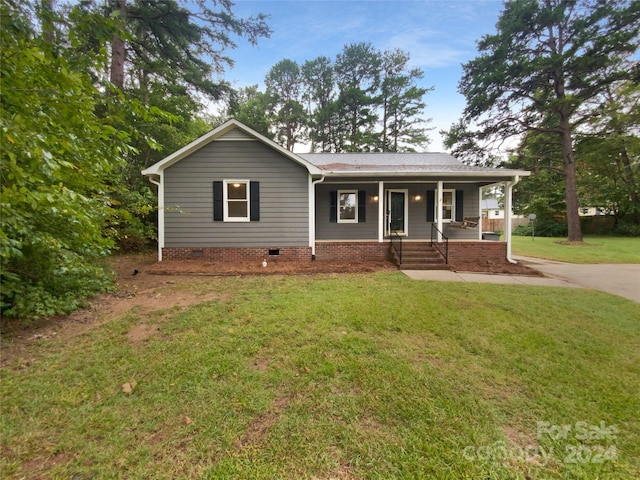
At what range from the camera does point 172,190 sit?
8242mm

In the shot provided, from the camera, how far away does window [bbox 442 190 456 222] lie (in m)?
10.6

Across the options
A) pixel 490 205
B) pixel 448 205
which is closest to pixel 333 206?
pixel 448 205

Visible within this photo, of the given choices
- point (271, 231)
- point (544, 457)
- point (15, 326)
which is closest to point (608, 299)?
point (544, 457)

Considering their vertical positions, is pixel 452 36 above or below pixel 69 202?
above

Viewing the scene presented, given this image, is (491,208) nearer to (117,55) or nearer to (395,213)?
(395,213)

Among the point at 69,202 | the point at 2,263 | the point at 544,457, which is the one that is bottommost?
the point at 544,457

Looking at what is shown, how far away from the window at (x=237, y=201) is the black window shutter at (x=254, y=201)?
13 cm

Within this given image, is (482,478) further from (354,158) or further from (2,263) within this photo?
(354,158)

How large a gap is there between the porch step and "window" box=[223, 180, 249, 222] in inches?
193

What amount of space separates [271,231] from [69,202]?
6065 mm

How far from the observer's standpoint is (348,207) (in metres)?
10.4

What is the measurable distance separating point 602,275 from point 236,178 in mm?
10593

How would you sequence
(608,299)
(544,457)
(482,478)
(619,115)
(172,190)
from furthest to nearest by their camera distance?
1. (619,115)
2. (172,190)
3. (608,299)
4. (544,457)
5. (482,478)

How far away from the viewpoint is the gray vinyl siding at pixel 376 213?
1028cm
